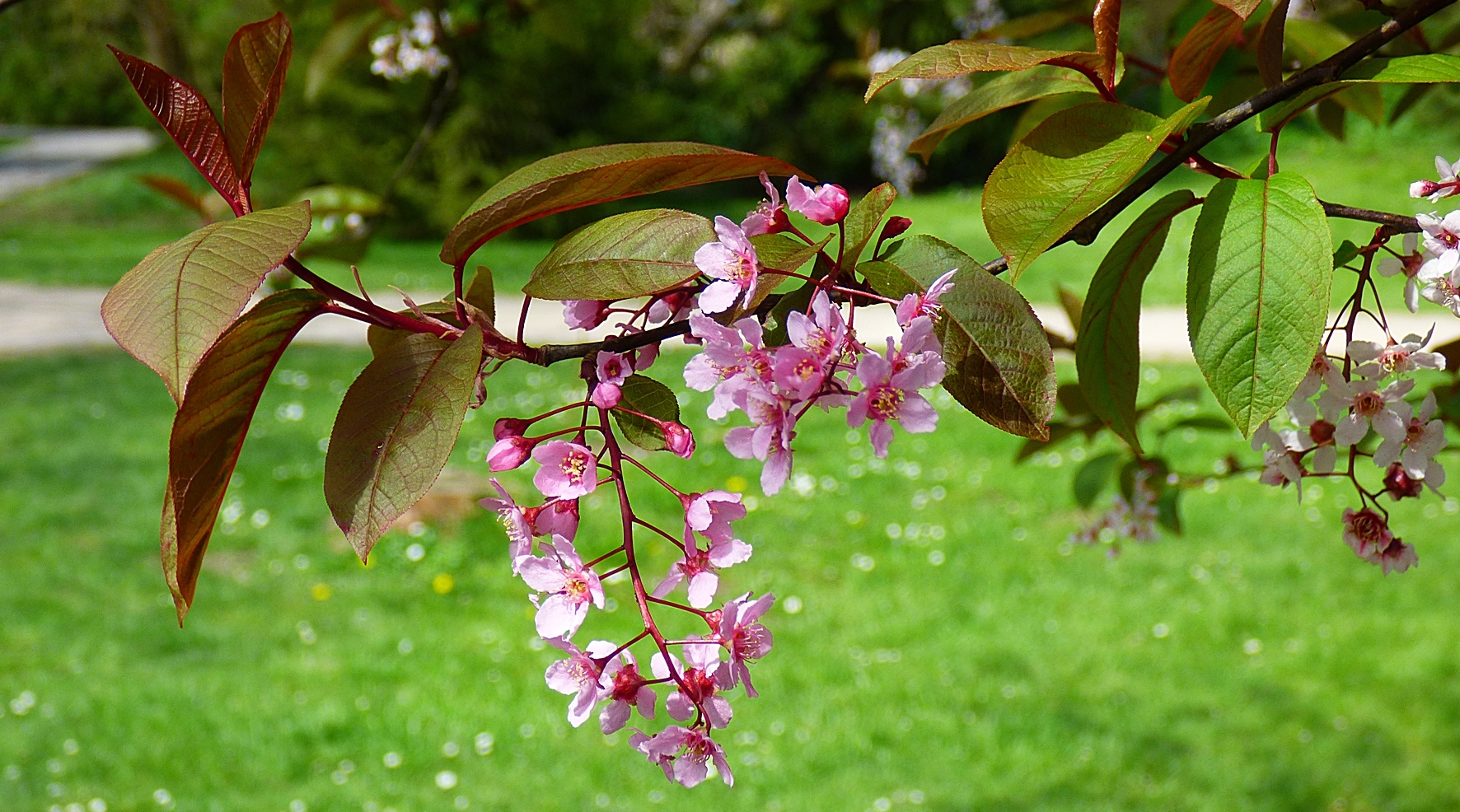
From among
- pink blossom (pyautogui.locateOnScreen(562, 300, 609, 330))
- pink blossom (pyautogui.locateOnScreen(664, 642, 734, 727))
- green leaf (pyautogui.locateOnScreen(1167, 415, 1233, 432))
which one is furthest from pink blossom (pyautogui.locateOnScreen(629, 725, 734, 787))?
green leaf (pyautogui.locateOnScreen(1167, 415, 1233, 432))

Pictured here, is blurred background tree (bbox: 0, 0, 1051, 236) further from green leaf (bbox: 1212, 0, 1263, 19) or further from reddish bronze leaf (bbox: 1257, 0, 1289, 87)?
green leaf (bbox: 1212, 0, 1263, 19)

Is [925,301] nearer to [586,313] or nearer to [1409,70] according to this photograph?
[586,313]

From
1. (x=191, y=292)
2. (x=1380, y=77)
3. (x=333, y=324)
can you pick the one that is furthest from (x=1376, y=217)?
(x=333, y=324)

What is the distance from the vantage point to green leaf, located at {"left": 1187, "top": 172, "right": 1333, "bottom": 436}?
57 cm

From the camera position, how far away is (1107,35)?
0.69 m

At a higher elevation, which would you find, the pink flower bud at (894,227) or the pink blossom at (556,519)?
the pink flower bud at (894,227)

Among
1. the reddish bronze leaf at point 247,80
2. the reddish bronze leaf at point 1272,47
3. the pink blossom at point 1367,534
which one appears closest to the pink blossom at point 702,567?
the reddish bronze leaf at point 247,80

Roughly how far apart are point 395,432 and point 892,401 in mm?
232

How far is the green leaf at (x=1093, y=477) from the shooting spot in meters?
1.63

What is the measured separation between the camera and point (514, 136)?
10133 millimetres

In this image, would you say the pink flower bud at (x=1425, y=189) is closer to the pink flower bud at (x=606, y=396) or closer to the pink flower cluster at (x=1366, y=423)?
the pink flower cluster at (x=1366, y=423)

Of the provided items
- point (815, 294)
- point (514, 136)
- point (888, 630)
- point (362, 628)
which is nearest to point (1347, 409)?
point (815, 294)

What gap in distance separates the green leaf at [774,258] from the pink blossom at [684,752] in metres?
0.24

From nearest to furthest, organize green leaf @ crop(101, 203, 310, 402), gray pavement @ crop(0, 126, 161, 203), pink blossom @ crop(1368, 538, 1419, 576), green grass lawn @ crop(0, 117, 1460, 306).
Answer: green leaf @ crop(101, 203, 310, 402) < pink blossom @ crop(1368, 538, 1419, 576) < green grass lawn @ crop(0, 117, 1460, 306) < gray pavement @ crop(0, 126, 161, 203)
